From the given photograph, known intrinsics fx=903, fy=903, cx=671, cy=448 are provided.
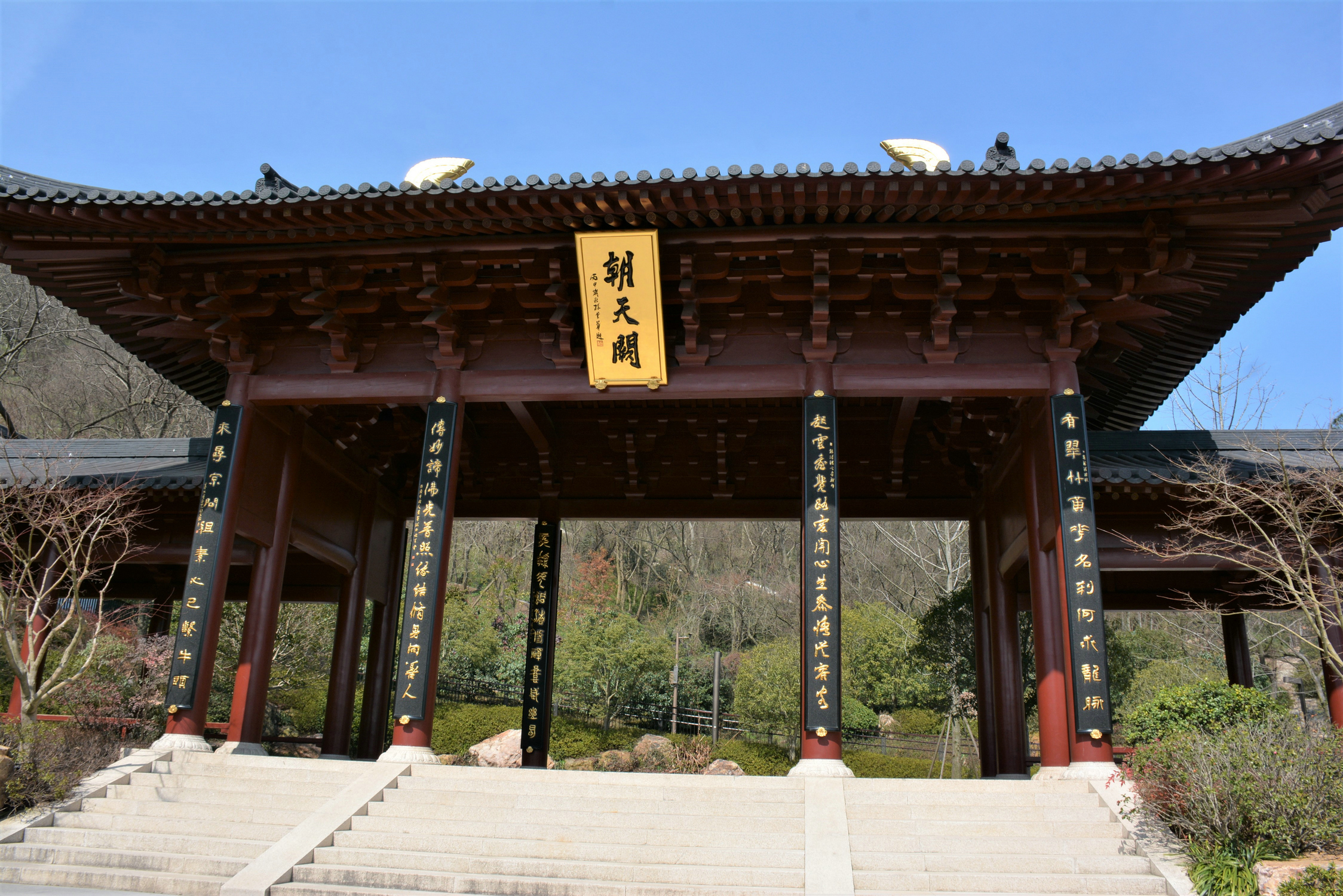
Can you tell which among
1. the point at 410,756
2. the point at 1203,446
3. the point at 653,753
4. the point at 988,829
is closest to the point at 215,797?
the point at 410,756

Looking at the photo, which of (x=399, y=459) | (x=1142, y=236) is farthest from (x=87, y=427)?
(x=1142, y=236)

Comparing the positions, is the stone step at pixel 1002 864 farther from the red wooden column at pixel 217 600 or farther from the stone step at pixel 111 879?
the red wooden column at pixel 217 600

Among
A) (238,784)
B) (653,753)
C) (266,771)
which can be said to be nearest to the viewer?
(238,784)

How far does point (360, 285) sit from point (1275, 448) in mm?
9370

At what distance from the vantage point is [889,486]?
1137 centimetres

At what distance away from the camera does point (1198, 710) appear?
25.3ft

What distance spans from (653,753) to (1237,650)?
29.0 feet

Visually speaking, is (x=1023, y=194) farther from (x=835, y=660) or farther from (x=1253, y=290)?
(x=835, y=660)

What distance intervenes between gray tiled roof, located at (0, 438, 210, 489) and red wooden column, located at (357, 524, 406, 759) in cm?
272

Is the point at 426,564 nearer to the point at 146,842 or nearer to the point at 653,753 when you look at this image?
the point at 146,842

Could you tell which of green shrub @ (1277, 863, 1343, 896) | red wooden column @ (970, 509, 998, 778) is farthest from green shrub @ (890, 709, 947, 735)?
green shrub @ (1277, 863, 1343, 896)

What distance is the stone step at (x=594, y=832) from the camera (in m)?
5.69

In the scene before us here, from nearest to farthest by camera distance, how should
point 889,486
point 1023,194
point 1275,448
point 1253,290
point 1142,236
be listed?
point 1023,194 → point 1142,236 → point 1253,290 → point 1275,448 → point 889,486

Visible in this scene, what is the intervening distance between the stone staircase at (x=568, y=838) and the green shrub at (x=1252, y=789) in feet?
7.57
